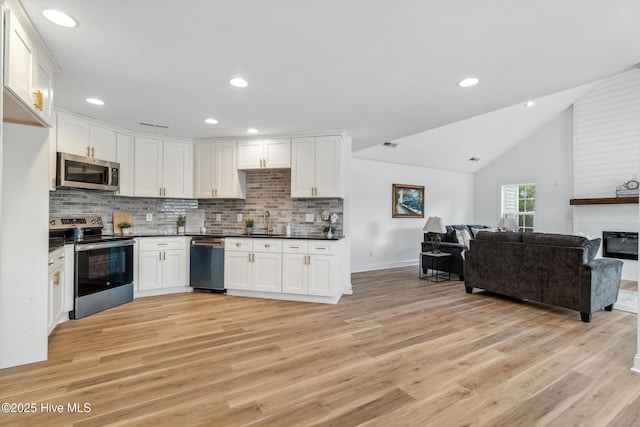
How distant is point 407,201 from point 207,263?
→ 488 cm

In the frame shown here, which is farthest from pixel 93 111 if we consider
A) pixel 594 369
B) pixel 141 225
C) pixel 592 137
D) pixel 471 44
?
pixel 592 137

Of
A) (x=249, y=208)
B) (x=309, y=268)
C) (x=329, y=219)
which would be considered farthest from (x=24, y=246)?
(x=329, y=219)

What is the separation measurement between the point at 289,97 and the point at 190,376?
266cm

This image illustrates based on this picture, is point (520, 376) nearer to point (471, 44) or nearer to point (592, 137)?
point (471, 44)

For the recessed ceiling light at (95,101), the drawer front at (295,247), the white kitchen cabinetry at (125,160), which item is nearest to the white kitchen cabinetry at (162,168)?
the white kitchen cabinetry at (125,160)

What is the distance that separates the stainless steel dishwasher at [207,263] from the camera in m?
4.63

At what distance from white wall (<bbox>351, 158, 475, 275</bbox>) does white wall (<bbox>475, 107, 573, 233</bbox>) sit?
4.89 feet

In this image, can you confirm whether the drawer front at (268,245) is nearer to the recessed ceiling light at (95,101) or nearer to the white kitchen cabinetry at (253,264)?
the white kitchen cabinetry at (253,264)

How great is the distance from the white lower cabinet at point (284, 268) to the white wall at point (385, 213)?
240 cm

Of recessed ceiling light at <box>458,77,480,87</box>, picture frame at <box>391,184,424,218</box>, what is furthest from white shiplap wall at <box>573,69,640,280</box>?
recessed ceiling light at <box>458,77,480,87</box>

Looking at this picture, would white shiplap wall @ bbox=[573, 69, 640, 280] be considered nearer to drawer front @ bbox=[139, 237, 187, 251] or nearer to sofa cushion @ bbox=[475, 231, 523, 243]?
sofa cushion @ bbox=[475, 231, 523, 243]

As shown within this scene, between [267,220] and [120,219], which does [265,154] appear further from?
[120,219]

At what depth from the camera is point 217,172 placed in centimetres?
497

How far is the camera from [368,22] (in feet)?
6.49
